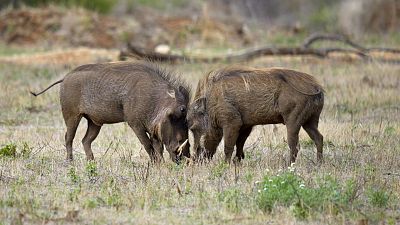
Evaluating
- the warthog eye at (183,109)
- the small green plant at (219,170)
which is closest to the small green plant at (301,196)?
the small green plant at (219,170)

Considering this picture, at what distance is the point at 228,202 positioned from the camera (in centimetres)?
805

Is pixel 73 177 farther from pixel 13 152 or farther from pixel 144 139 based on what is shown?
pixel 13 152

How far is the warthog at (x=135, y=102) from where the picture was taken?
1025 cm

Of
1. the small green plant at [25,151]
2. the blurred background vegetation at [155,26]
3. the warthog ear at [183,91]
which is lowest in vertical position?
the blurred background vegetation at [155,26]

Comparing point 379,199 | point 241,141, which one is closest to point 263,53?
point 241,141

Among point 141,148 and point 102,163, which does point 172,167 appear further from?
point 141,148

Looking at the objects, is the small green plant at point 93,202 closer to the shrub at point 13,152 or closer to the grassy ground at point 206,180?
the grassy ground at point 206,180

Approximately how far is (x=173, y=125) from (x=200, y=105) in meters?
0.43

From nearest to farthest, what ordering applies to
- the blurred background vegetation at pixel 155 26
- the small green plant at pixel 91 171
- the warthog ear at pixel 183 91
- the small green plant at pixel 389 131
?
the small green plant at pixel 91 171 → the warthog ear at pixel 183 91 → the small green plant at pixel 389 131 → the blurred background vegetation at pixel 155 26

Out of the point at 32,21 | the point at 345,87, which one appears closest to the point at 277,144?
the point at 345,87

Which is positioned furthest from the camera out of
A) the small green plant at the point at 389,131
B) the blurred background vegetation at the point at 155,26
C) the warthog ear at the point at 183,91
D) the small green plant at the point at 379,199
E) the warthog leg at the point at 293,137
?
the blurred background vegetation at the point at 155,26

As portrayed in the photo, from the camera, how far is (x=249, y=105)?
33.4ft

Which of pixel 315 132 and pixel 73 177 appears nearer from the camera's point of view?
pixel 73 177

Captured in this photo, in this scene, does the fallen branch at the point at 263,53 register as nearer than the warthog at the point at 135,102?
No
